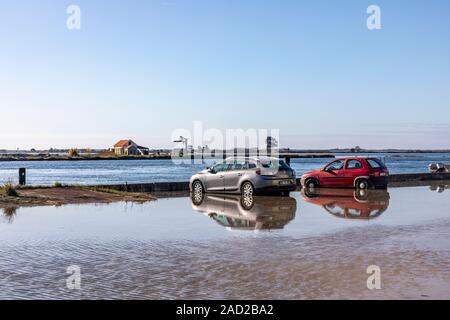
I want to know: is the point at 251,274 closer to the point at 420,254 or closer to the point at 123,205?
the point at 420,254

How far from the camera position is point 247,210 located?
1728 cm

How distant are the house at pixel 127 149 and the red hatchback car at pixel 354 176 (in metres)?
161

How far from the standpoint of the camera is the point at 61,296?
23.5ft

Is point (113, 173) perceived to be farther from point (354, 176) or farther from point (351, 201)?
point (351, 201)

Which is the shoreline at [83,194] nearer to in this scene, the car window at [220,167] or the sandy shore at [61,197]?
the sandy shore at [61,197]

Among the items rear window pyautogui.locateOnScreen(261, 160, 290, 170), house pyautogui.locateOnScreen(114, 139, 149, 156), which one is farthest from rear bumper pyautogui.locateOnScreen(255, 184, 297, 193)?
house pyautogui.locateOnScreen(114, 139, 149, 156)

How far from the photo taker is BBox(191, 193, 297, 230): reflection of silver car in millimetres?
14233

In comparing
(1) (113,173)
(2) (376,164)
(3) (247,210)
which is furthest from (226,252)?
(1) (113,173)

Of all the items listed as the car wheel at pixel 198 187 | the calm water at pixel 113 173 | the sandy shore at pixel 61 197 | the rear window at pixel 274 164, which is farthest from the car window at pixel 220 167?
the calm water at pixel 113 173

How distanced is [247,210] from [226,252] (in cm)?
711

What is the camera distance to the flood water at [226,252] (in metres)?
7.54

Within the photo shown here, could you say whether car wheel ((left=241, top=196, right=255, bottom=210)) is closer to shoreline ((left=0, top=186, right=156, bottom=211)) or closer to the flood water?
the flood water
